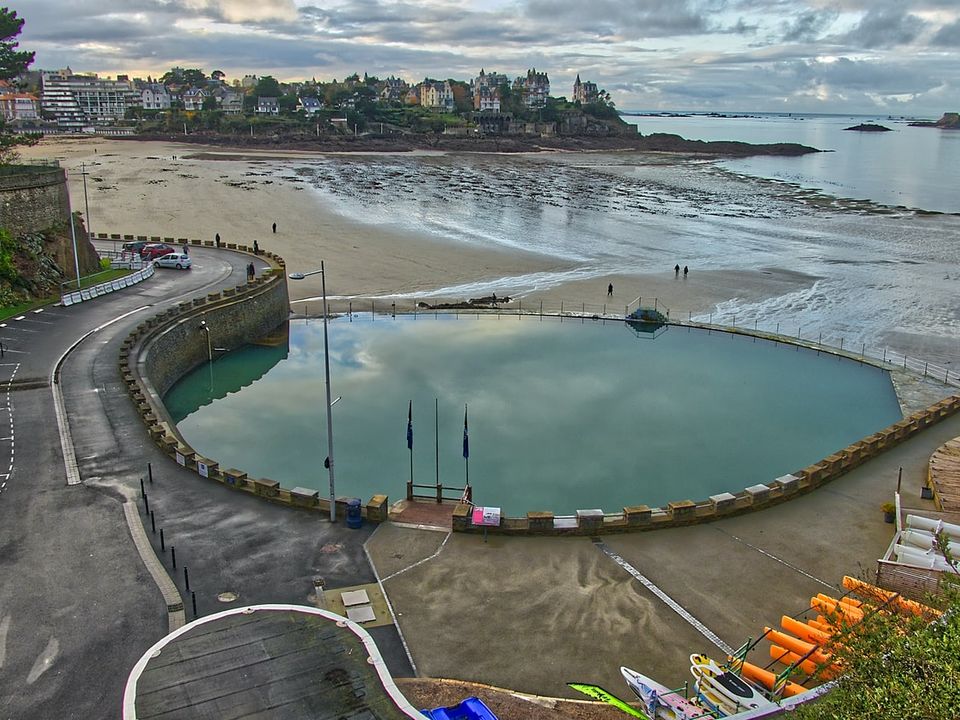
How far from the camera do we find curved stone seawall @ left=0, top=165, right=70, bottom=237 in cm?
4325

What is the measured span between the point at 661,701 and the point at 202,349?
32462 mm

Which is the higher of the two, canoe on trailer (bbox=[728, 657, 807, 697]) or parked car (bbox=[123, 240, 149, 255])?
parked car (bbox=[123, 240, 149, 255])

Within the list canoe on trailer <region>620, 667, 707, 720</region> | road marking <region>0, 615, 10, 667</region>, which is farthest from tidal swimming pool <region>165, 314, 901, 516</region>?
road marking <region>0, 615, 10, 667</region>

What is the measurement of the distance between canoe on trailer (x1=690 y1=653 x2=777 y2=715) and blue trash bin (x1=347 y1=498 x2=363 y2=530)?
9326mm

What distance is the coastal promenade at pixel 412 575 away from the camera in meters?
15.3

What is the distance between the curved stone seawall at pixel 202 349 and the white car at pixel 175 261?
17.6 ft

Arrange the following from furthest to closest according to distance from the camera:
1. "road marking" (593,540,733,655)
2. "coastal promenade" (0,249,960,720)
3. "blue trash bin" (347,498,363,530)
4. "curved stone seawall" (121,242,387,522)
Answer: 1. "curved stone seawall" (121,242,387,522)
2. "blue trash bin" (347,498,363,530)
3. "road marking" (593,540,733,655)
4. "coastal promenade" (0,249,960,720)

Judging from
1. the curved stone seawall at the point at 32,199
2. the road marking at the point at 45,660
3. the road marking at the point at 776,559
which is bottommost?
the road marking at the point at 776,559

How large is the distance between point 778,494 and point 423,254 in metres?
48.0

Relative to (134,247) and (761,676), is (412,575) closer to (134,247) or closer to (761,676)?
(761,676)

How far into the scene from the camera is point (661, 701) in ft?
45.2

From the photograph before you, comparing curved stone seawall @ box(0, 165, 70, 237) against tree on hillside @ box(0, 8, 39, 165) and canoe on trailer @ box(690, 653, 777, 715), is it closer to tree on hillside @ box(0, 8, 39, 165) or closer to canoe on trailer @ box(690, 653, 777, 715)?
tree on hillside @ box(0, 8, 39, 165)

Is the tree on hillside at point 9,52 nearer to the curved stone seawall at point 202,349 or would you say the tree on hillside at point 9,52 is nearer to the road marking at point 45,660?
the curved stone seawall at point 202,349

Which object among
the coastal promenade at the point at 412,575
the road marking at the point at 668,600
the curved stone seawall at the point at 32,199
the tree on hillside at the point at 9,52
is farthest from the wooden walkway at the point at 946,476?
the tree on hillside at the point at 9,52
